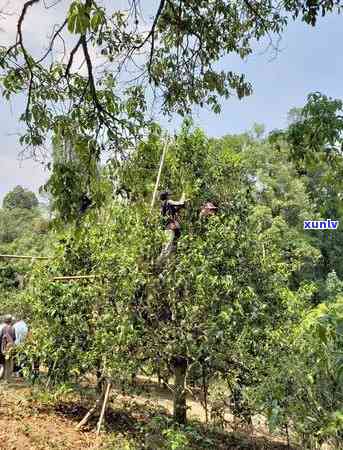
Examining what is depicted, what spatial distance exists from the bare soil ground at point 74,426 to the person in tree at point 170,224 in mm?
1858

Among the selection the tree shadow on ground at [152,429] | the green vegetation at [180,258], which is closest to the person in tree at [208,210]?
the green vegetation at [180,258]

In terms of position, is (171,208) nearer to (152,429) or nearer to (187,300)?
(187,300)

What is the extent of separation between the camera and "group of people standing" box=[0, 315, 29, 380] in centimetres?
853

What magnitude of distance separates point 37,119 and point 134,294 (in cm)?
314

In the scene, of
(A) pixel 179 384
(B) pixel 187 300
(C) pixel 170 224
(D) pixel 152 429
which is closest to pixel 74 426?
(D) pixel 152 429

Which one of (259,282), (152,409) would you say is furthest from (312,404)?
(152,409)

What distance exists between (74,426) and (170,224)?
3007mm

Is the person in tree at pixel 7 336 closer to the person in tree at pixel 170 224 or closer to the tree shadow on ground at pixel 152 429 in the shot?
the tree shadow on ground at pixel 152 429

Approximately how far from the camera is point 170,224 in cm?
→ 657

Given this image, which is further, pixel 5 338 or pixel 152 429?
pixel 5 338

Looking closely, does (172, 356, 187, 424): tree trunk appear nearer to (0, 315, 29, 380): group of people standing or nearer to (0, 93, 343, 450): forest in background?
(0, 93, 343, 450): forest in background

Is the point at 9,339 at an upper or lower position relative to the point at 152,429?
upper

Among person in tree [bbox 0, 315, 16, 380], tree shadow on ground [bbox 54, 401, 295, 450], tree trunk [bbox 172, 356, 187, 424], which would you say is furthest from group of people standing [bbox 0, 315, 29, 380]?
tree trunk [bbox 172, 356, 187, 424]

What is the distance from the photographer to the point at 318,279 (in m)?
22.3
